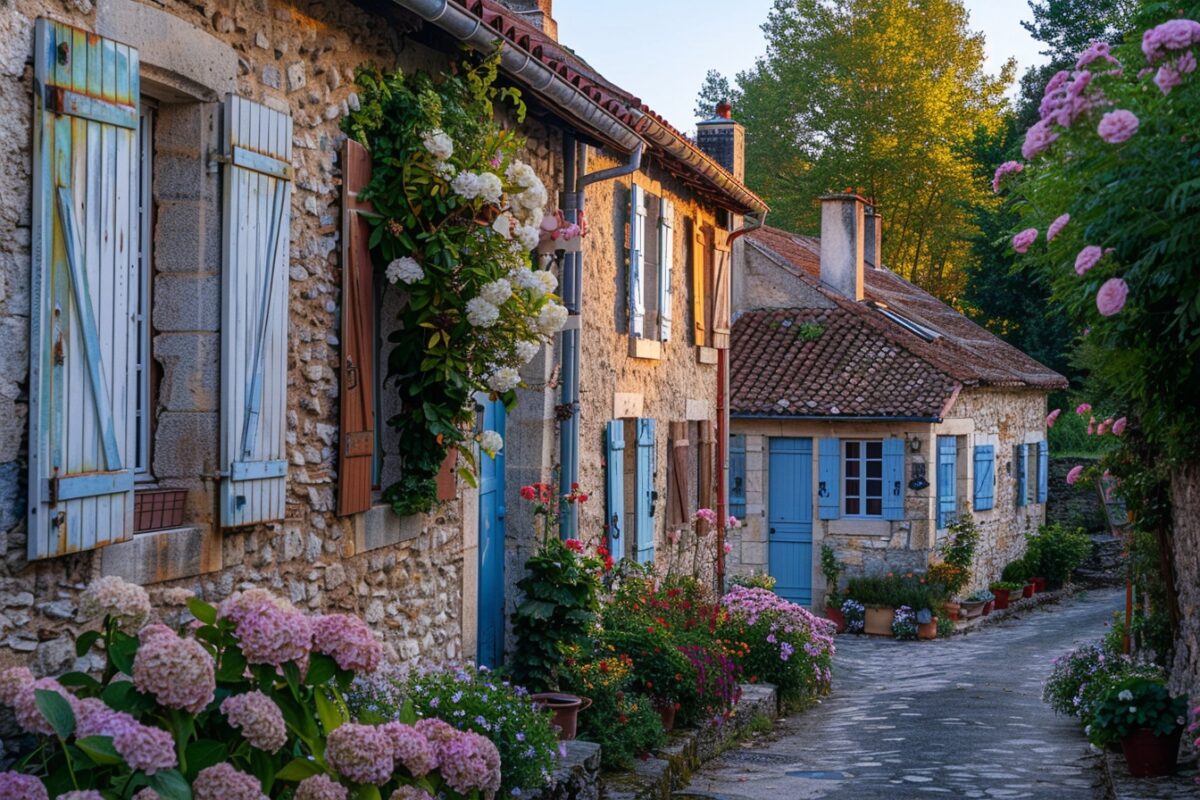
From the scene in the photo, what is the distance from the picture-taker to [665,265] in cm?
1169

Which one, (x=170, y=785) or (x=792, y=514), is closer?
(x=170, y=785)

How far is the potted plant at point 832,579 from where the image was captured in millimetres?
18781

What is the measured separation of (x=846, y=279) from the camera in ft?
70.7

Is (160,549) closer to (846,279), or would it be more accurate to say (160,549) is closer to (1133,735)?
(1133,735)

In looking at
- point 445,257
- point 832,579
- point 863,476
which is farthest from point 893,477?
point 445,257

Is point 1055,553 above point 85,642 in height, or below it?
below

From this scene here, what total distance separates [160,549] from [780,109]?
3148 cm

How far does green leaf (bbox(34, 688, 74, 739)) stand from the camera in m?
3.20

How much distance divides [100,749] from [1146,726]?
6.49m

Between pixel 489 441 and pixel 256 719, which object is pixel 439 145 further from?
pixel 256 719

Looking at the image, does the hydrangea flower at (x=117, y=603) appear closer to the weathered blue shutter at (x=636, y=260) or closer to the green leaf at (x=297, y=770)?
the green leaf at (x=297, y=770)

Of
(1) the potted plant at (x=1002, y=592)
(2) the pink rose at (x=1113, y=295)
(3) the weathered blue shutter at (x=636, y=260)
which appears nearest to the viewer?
(2) the pink rose at (x=1113, y=295)

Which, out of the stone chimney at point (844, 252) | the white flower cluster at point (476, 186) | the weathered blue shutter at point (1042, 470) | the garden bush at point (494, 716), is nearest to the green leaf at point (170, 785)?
the garden bush at point (494, 716)

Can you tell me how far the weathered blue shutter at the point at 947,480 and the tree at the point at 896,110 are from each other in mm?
14058
